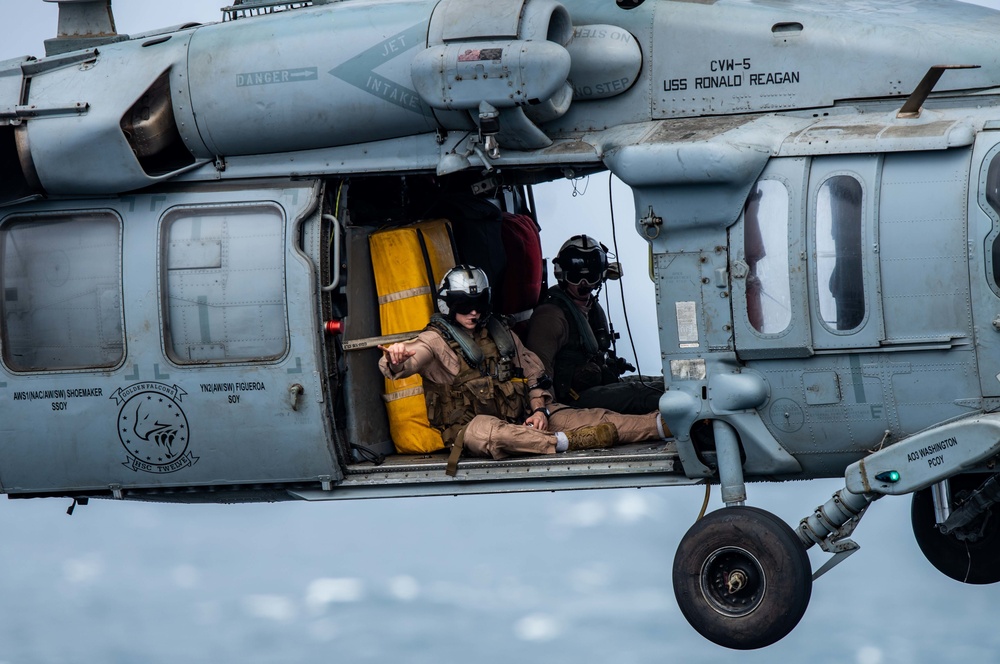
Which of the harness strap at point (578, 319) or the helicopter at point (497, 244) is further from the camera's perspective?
the harness strap at point (578, 319)

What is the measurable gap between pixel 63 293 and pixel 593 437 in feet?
11.1

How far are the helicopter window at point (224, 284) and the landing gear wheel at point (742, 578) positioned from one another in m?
2.75

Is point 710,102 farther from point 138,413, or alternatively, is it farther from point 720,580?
point 138,413

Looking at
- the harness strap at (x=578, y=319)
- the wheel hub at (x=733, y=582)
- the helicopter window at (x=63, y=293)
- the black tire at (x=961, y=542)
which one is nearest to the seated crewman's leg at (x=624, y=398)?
the harness strap at (x=578, y=319)

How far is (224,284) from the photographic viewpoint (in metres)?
9.29

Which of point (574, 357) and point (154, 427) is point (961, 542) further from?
point (154, 427)

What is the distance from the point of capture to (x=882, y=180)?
27.0ft

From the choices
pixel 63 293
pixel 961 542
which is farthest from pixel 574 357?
pixel 63 293

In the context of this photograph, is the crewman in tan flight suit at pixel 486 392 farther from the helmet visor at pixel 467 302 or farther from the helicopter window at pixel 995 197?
the helicopter window at pixel 995 197

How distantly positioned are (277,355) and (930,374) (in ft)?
12.3

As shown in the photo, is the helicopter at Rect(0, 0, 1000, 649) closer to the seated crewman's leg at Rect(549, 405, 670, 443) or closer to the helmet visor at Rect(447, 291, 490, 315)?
the seated crewman's leg at Rect(549, 405, 670, 443)

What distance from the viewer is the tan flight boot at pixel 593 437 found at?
30.8 ft

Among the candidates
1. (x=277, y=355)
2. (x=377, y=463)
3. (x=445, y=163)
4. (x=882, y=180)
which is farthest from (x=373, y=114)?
(x=882, y=180)

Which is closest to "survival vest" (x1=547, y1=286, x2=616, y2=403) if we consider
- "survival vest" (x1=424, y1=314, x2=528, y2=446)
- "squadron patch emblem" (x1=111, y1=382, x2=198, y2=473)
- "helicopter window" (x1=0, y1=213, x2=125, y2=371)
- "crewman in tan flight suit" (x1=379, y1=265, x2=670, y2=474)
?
"crewman in tan flight suit" (x1=379, y1=265, x2=670, y2=474)
